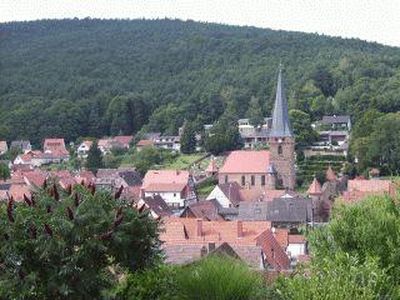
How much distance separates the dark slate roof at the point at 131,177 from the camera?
205 ft

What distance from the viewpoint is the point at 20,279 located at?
30.9ft

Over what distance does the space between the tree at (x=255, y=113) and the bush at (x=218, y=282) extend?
7782 centimetres

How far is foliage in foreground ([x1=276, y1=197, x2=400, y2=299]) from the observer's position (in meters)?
9.30

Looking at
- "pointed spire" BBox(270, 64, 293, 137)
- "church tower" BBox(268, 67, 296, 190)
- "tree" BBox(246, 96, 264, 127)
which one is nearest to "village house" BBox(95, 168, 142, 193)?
"church tower" BBox(268, 67, 296, 190)

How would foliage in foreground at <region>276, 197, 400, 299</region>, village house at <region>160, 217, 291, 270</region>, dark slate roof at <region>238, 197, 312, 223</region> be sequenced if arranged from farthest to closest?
dark slate roof at <region>238, 197, 312, 223</region> → village house at <region>160, 217, 291, 270</region> → foliage in foreground at <region>276, 197, 400, 299</region>

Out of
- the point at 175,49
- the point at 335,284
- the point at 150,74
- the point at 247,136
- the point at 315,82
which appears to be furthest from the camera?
the point at 175,49

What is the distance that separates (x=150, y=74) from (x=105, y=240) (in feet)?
392

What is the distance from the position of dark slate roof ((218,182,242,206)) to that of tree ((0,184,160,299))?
4146 cm

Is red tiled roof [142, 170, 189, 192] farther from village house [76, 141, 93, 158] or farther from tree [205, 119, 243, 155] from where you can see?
village house [76, 141, 93, 158]

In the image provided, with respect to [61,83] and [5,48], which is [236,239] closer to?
[61,83]

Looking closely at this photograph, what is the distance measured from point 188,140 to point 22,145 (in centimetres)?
2542

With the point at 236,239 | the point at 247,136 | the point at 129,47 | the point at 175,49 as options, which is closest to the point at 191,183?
the point at 247,136

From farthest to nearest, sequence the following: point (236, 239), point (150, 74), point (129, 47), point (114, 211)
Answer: point (129, 47) → point (150, 74) → point (236, 239) → point (114, 211)

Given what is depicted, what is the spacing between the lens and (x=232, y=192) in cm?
5241
